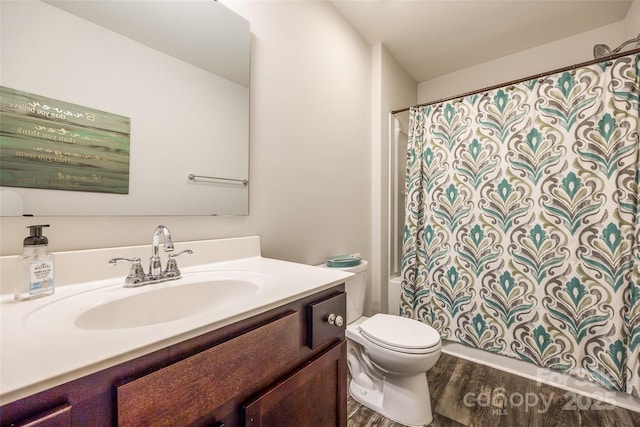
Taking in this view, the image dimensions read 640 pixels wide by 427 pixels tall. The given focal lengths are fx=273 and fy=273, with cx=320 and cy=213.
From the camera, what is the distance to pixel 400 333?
1365 millimetres

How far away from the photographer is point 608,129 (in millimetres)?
1455

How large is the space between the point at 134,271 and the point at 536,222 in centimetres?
203

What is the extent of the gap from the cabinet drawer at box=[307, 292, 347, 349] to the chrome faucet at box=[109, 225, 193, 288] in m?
0.47

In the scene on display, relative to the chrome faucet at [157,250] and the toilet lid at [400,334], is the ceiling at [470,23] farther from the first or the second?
the toilet lid at [400,334]

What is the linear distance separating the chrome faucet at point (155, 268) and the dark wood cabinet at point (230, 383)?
0.41m

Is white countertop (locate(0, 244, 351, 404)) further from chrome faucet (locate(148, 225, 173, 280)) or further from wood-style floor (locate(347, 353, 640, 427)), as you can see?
wood-style floor (locate(347, 353, 640, 427))

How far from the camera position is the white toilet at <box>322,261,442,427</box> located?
4.12 feet

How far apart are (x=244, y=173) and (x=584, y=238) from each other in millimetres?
1858

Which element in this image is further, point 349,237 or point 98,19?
point 349,237

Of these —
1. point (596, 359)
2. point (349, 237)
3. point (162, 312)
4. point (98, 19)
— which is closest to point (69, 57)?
point (98, 19)

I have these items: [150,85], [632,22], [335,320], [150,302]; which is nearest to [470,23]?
[632,22]

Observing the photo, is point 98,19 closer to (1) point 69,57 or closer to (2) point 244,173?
(1) point 69,57

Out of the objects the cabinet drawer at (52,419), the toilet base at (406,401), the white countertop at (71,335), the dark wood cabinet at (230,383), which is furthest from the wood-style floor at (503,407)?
the cabinet drawer at (52,419)

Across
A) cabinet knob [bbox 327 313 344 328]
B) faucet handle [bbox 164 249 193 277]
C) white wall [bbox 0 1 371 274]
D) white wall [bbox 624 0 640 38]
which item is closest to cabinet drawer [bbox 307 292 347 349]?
cabinet knob [bbox 327 313 344 328]
